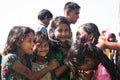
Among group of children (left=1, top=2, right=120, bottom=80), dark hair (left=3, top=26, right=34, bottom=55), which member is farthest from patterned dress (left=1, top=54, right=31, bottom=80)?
dark hair (left=3, top=26, right=34, bottom=55)

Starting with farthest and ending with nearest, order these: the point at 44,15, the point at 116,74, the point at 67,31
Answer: the point at 44,15
the point at 67,31
the point at 116,74

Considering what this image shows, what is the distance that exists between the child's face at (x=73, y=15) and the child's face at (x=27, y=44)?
4.12 feet

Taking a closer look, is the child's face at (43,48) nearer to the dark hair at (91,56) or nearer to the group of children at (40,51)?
the group of children at (40,51)

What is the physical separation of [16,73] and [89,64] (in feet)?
3.93

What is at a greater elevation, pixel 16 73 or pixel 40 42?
pixel 40 42

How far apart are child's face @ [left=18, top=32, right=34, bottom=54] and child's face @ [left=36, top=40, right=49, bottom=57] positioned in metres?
0.11

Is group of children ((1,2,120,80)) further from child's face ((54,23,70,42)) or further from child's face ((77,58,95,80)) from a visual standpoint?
child's face ((77,58,95,80))

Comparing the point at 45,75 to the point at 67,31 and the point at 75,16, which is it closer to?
the point at 67,31

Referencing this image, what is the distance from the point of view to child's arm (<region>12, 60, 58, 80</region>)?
4.10 m

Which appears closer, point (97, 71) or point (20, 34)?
point (97, 71)

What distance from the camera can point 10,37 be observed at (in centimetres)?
426

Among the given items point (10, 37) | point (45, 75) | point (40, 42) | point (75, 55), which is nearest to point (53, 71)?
point (45, 75)

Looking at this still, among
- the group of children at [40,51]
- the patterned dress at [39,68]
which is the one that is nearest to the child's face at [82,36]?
the group of children at [40,51]

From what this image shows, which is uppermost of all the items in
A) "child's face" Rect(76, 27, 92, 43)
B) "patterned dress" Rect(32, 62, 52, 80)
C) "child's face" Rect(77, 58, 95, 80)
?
"child's face" Rect(76, 27, 92, 43)
